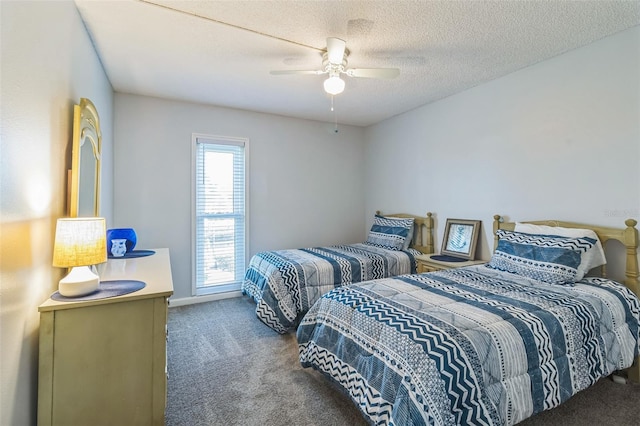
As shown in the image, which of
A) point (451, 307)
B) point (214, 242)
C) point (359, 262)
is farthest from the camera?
point (214, 242)

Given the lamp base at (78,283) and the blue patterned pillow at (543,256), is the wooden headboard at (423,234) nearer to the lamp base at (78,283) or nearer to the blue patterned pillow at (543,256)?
the blue patterned pillow at (543,256)

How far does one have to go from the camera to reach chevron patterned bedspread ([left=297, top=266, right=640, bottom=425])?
4.39 feet

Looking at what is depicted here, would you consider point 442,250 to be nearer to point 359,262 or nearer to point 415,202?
point 415,202

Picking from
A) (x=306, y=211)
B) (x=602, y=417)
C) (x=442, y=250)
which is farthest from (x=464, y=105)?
(x=602, y=417)

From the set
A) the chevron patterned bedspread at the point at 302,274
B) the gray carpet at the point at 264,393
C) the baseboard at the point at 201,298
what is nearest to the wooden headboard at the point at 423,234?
the chevron patterned bedspread at the point at 302,274

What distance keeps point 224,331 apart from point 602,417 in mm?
2857

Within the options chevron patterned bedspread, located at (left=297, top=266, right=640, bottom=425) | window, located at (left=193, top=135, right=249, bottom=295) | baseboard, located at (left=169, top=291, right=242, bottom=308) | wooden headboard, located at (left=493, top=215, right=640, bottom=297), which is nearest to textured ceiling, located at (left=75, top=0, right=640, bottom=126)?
window, located at (left=193, top=135, right=249, bottom=295)

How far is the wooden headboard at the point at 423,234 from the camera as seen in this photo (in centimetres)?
380

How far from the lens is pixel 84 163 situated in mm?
1960

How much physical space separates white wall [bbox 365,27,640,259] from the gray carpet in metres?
1.29

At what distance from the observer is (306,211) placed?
455 centimetres

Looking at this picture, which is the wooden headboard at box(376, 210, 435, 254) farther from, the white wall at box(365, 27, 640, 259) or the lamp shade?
the lamp shade

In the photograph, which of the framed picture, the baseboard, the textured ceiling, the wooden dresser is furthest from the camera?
the baseboard

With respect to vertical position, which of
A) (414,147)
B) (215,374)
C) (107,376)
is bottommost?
(215,374)
